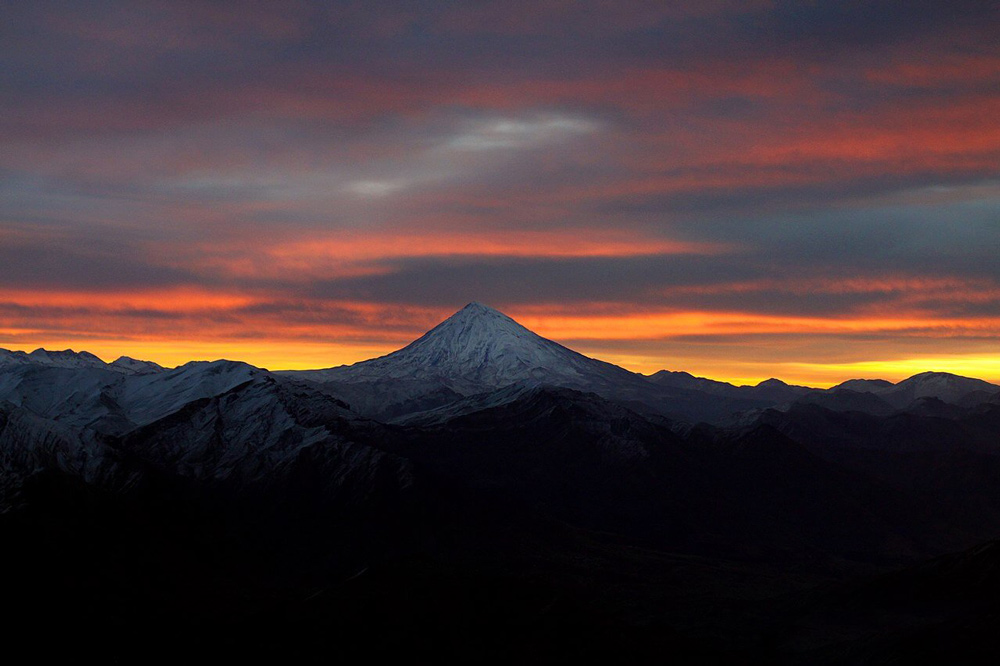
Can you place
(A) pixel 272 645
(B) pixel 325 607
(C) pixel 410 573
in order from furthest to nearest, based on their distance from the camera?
(C) pixel 410 573, (B) pixel 325 607, (A) pixel 272 645

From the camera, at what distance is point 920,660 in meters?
181

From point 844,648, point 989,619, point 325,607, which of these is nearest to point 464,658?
point 325,607

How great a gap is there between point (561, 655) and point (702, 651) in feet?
116

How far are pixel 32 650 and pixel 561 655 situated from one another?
244 feet

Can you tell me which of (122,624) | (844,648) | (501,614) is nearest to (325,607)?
(501,614)

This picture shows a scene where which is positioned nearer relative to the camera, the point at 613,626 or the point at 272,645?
the point at 272,645

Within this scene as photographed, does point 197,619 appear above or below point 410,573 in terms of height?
below

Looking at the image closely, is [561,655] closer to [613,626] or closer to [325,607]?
[613,626]

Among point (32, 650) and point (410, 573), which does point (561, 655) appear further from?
point (32, 650)

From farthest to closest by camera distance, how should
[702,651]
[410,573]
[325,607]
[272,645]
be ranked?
[702,651], [410,573], [325,607], [272,645]

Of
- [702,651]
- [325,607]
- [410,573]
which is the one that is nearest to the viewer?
[325,607]

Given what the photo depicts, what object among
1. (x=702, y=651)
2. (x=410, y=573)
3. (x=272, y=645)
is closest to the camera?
(x=272, y=645)

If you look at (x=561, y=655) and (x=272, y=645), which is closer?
(x=272, y=645)

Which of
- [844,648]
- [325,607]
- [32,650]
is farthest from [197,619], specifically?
Result: [844,648]
